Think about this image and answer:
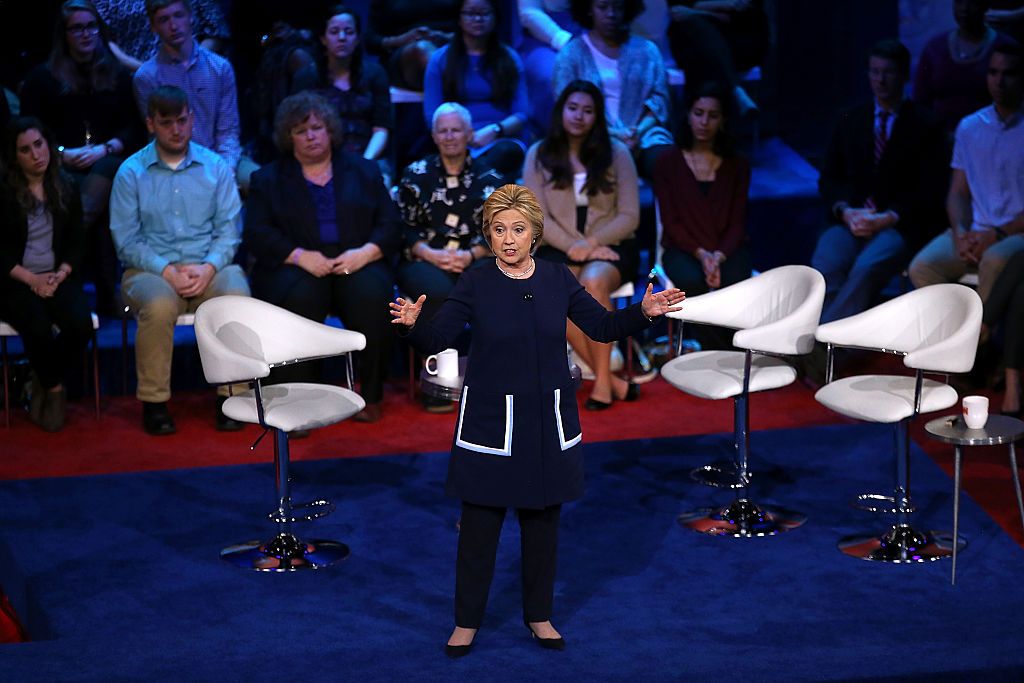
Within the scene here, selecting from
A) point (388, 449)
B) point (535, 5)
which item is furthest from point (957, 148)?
point (388, 449)

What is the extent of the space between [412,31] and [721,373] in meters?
3.34

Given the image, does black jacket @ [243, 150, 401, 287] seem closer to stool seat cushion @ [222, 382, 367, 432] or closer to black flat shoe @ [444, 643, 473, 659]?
stool seat cushion @ [222, 382, 367, 432]

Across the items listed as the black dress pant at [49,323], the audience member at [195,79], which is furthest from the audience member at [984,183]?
the black dress pant at [49,323]

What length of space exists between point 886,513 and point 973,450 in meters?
0.88

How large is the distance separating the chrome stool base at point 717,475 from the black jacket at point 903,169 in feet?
6.97

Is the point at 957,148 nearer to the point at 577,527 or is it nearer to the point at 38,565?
the point at 577,527

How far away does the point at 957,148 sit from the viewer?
23.9ft

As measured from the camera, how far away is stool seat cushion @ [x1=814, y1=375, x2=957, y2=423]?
16.2ft

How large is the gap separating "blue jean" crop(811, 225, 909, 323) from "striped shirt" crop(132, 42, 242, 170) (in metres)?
2.95

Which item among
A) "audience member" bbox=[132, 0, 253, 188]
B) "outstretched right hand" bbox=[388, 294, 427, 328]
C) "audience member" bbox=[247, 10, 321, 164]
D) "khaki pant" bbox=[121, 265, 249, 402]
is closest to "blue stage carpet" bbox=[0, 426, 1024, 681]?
"khaki pant" bbox=[121, 265, 249, 402]

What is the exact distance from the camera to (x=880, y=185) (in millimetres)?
7480

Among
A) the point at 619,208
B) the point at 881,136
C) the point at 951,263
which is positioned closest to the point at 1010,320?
the point at 951,263

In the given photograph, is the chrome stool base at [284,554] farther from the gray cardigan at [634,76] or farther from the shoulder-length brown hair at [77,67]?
the gray cardigan at [634,76]

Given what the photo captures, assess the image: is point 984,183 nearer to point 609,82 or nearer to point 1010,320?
point 1010,320
